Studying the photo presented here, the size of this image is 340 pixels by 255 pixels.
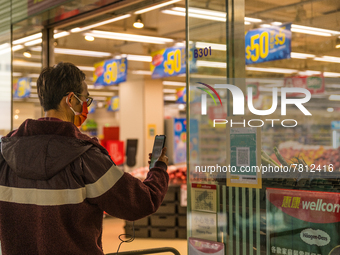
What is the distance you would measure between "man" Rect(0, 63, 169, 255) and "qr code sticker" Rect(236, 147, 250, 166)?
895mm

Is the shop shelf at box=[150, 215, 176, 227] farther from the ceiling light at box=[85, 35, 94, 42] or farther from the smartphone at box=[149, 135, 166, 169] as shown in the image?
the smartphone at box=[149, 135, 166, 169]

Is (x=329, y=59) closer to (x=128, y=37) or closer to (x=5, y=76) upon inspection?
(x=5, y=76)

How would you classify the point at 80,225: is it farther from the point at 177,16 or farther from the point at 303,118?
the point at 177,16

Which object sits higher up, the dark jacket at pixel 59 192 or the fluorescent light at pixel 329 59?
the fluorescent light at pixel 329 59

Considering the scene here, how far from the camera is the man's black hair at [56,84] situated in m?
1.85

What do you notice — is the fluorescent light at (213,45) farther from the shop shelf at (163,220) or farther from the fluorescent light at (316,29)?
the shop shelf at (163,220)

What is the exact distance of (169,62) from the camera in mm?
8234

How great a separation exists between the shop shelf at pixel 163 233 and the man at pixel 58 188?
476cm

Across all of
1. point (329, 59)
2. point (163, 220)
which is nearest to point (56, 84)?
point (329, 59)

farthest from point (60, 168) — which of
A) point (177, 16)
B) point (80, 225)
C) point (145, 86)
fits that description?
point (145, 86)

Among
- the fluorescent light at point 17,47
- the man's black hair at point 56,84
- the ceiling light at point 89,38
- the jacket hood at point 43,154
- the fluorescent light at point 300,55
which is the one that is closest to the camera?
the jacket hood at point 43,154

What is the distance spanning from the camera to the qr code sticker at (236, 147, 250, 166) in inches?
101

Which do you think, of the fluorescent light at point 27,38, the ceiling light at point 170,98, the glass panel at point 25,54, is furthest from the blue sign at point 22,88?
the ceiling light at point 170,98

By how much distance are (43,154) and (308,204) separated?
149 centimetres
